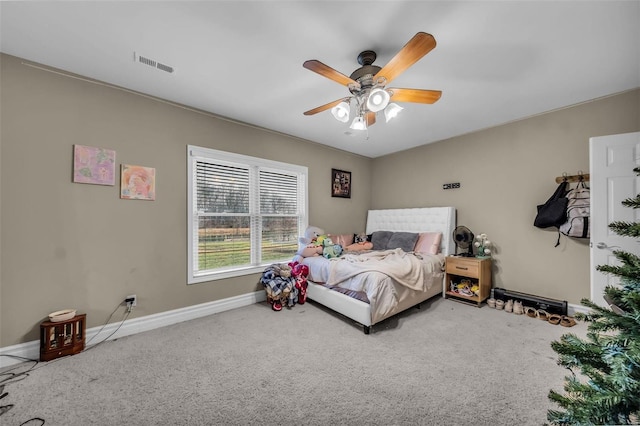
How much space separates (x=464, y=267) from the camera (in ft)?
11.1

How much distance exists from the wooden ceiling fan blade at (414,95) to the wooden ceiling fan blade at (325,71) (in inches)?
13.3

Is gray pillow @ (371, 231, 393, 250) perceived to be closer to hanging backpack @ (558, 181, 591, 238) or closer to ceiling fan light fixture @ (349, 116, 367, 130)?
hanging backpack @ (558, 181, 591, 238)

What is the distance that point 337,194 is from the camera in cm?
460

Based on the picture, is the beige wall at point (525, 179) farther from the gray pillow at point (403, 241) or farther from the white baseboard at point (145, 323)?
the white baseboard at point (145, 323)

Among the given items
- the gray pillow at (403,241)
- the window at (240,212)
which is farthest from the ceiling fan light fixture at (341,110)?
the gray pillow at (403,241)

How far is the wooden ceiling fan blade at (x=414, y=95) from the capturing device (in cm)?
195

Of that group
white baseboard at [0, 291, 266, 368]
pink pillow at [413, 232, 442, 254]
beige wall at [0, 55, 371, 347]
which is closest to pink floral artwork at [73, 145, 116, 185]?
beige wall at [0, 55, 371, 347]

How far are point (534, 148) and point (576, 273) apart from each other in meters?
1.63

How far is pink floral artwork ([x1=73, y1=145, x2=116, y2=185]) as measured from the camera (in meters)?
2.30

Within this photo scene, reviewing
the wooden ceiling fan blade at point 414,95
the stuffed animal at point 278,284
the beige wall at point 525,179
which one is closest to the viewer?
the wooden ceiling fan blade at point 414,95

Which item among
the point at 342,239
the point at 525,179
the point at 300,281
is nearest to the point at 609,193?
the point at 525,179

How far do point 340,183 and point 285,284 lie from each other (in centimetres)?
226

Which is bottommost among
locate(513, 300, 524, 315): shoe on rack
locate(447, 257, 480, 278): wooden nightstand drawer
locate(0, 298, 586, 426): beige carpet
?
locate(0, 298, 586, 426): beige carpet

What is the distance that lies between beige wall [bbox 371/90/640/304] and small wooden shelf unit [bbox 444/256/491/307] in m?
0.32
